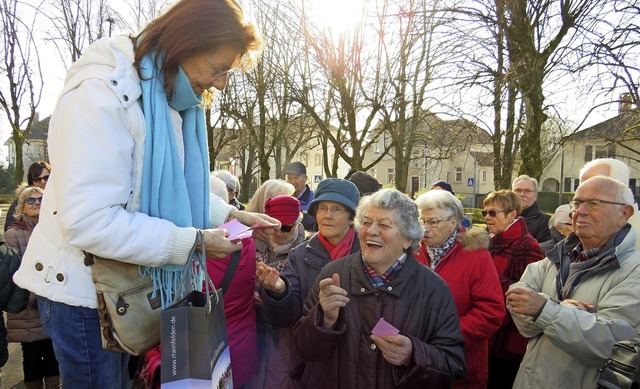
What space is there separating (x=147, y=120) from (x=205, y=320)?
69 centimetres

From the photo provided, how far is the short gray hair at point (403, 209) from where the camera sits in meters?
2.80

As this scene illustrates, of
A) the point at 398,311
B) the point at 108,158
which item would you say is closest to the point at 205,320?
the point at 108,158

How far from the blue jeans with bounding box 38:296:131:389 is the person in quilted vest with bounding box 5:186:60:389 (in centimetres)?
302

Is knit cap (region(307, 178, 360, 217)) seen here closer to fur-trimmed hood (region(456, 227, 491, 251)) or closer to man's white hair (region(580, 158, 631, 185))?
fur-trimmed hood (region(456, 227, 491, 251))

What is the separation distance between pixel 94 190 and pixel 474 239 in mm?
2837

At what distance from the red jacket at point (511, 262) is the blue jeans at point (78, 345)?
3.34 meters

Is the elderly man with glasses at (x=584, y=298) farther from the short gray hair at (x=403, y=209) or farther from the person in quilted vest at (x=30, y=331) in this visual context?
the person in quilted vest at (x=30, y=331)

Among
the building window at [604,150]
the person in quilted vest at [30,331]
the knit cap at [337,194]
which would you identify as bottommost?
the person in quilted vest at [30,331]

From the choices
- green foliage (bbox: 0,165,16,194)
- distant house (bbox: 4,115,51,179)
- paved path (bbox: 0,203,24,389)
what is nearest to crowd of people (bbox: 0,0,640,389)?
paved path (bbox: 0,203,24,389)

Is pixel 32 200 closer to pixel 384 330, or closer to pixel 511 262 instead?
pixel 384 330

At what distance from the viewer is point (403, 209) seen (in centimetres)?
285

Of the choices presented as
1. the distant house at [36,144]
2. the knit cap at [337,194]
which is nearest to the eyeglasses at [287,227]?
the knit cap at [337,194]

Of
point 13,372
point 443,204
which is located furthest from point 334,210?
point 13,372

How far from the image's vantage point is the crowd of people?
1.49 m
